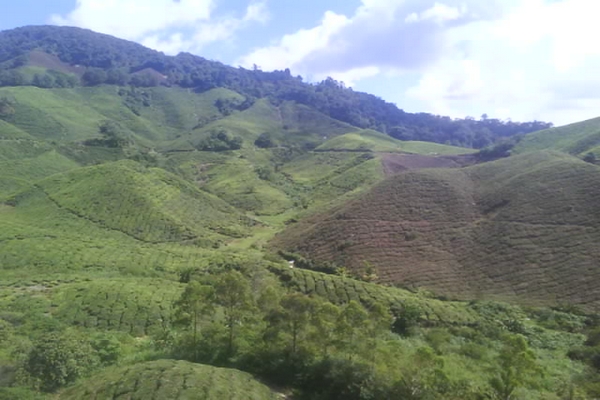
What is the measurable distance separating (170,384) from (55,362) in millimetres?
7124

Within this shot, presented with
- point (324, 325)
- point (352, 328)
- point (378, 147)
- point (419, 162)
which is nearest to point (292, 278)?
point (324, 325)

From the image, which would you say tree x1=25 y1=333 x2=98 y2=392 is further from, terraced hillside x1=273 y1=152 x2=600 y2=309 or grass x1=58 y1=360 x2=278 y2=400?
terraced hillside x1=273 y1=152 x2=600 y2=309

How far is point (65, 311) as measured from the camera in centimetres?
3391

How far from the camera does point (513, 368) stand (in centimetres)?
1838

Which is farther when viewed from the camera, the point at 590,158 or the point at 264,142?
the point at 264,142

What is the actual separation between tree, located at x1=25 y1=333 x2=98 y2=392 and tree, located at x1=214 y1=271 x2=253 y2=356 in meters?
7.12

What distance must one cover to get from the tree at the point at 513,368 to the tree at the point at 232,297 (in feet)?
38.3

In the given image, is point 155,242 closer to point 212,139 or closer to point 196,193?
point 196,193

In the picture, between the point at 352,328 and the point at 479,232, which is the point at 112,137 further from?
the point at 352,328

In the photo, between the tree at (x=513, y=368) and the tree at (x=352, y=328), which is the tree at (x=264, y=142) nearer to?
the tree at (x=352, y=328)

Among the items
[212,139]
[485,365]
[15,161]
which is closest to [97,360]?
[485,365]

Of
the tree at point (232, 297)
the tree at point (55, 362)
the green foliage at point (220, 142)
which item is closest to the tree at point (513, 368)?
the tree at point (232, 297)

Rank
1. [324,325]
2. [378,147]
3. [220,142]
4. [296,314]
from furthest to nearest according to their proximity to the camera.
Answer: [378,147], [220,142], [296,314], [324,325]

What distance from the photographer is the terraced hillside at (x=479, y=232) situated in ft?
148
